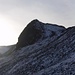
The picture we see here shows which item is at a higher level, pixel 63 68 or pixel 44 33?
pixel 44 33

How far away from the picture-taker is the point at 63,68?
1139 inches

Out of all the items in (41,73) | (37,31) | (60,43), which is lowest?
(41,73)

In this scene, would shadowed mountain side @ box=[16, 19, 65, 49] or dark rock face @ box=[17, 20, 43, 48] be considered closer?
shadowed mountain side @ box=[16, 19, 65, 49]

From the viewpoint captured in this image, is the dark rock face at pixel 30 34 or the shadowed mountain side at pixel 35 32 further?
the dark rock face at pixel 30 34

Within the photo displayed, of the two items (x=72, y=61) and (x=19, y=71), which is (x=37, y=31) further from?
(x=72, y=61)

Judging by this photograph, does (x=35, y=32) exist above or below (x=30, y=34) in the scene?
above

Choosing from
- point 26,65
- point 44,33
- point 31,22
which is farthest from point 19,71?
→ point 31,22

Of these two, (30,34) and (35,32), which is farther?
(30,34)

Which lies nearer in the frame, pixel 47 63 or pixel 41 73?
pixel 41 73

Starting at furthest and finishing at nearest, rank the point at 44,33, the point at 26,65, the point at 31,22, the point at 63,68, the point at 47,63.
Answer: the point at 31,22 < the point at 44,33 < the point at 26,65 < the point at 47,63 < the point at 63,68

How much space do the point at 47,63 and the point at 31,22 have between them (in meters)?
28.9

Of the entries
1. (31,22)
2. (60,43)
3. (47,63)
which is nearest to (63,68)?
(47,63)

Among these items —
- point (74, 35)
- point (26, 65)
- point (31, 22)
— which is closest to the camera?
point (26, 65)

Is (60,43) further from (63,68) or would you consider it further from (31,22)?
(31,22)
